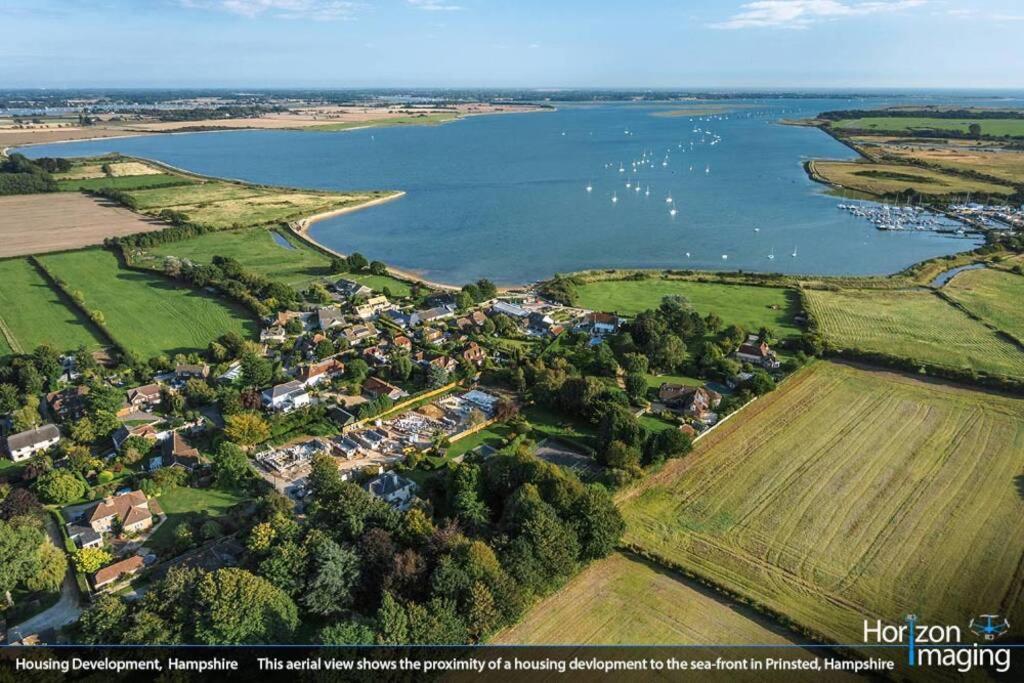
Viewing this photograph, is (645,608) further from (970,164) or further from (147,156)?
(147,156)

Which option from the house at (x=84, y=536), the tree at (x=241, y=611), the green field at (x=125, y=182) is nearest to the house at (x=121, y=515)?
the house at (x=84, y=536)

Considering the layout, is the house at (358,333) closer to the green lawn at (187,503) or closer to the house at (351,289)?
the house at (351,289)

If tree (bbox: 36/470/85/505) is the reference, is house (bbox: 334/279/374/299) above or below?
above

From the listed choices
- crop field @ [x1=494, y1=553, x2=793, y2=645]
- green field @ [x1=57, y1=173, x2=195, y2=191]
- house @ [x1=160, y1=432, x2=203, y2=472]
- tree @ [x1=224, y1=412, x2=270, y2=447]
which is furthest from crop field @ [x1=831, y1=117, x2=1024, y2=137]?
house @ [x1=160, y1=432, x2=203, y2=472]

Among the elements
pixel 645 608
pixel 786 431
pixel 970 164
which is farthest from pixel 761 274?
pixel 970 164

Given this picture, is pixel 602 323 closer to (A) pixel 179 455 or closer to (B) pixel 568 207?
(A) pixel 179 455

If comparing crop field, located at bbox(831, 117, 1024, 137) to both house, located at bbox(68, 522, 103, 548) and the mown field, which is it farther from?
house, located at bbox(68, 522, 103, 548)

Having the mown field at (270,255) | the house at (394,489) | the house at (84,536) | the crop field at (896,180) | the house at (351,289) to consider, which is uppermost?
the crop field at (896,180)
